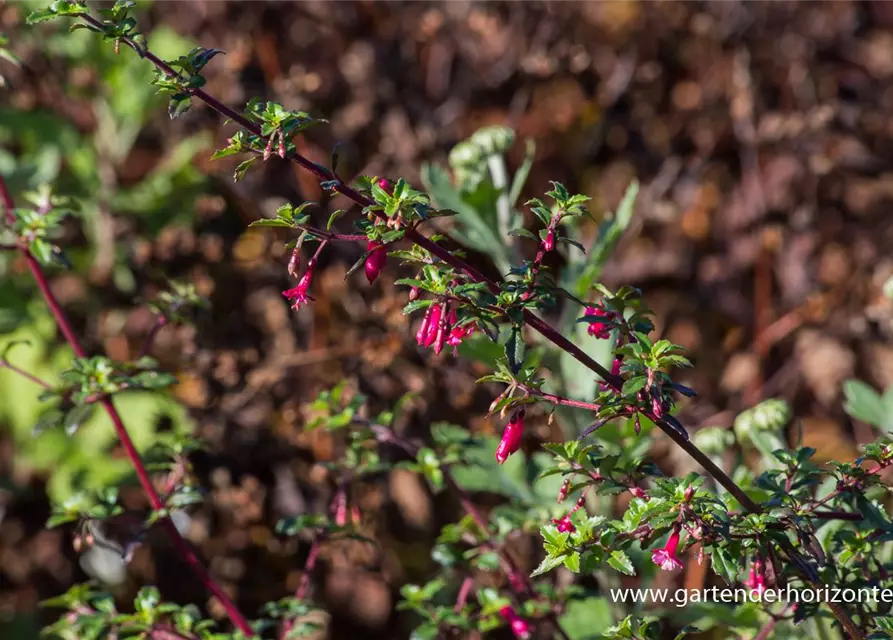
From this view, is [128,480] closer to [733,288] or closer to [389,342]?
[389,342]

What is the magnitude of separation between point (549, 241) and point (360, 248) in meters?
1.47

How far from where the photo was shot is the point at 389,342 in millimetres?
2160

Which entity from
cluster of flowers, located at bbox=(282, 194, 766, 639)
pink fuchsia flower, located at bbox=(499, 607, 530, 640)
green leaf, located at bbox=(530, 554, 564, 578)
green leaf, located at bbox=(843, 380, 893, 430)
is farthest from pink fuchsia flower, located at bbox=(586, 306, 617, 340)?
green leaf, located at bbox=(843, 380, 893, 430)

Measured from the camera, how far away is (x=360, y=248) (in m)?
2.31

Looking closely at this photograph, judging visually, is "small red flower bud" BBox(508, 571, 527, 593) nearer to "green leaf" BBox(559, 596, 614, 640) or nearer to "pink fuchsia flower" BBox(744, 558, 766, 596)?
"green leaf" BBox(559, 596, 614, 640)

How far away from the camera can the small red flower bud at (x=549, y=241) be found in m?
0.86

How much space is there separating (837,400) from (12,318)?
2.04m

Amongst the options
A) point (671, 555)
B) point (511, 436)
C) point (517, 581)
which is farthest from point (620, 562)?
point (517, 581)

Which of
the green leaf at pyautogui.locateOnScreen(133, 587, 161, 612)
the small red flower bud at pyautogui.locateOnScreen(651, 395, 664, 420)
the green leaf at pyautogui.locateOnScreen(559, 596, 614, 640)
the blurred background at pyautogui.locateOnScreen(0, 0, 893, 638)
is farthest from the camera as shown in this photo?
the blurred background at pyautogui.locateOnScreen(0, 0, 893, 638)

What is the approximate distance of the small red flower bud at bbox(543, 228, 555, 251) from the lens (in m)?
0.86

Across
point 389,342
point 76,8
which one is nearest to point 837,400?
point 389,342

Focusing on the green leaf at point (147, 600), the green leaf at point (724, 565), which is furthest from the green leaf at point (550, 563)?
the green leaf at point (147, 600)

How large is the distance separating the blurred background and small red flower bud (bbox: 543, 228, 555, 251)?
1.05m

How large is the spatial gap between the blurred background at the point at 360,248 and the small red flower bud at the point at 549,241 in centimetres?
105
